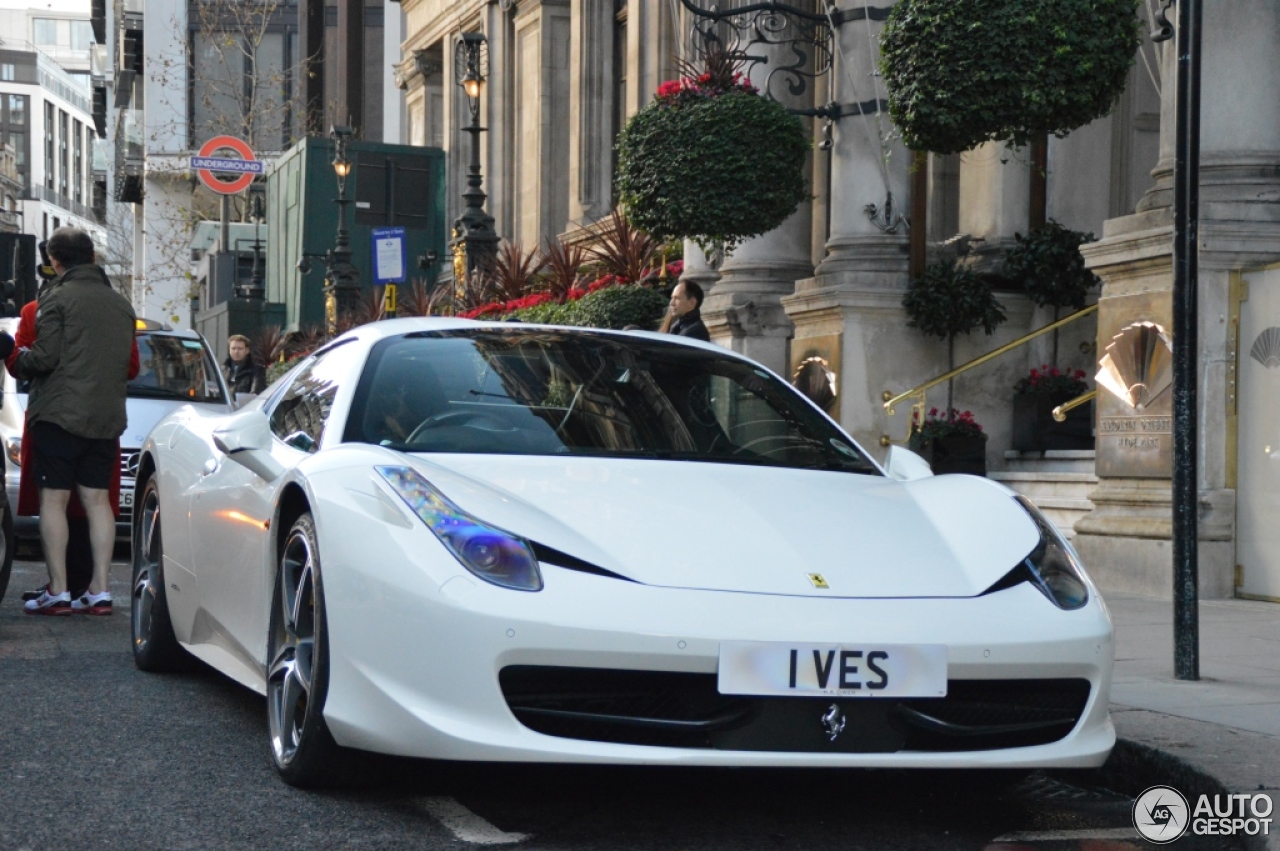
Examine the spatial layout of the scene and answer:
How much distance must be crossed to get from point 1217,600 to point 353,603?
6.87 m

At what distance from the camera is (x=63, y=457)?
29.1 feet

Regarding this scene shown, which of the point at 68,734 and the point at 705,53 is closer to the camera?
the point at 68,734

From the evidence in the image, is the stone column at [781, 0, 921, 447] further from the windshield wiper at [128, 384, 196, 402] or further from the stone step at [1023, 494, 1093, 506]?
the windshield wiper at [128, 384, 196, 402]

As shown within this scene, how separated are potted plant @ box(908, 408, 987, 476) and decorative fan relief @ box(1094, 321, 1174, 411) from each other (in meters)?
3.05

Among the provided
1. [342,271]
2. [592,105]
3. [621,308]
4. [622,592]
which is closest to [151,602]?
[622,592]

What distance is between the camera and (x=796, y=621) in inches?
164

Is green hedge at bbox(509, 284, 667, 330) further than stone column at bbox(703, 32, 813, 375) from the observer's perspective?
Yes

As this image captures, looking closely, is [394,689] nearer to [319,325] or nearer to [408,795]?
[408,795]

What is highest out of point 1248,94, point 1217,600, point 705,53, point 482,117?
point 482,117

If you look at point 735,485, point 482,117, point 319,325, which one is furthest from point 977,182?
point 319,325

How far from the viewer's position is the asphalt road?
4.27m

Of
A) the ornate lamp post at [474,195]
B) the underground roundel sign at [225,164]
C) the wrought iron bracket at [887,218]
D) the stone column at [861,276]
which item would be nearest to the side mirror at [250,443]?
the stone column at [861,276]

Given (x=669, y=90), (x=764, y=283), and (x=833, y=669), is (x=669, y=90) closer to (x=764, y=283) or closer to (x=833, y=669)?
(x=764, y=283)

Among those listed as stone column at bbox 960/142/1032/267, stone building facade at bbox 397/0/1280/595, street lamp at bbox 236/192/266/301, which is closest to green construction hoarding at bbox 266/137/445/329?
street lamp at bbox 236/192/266/301
